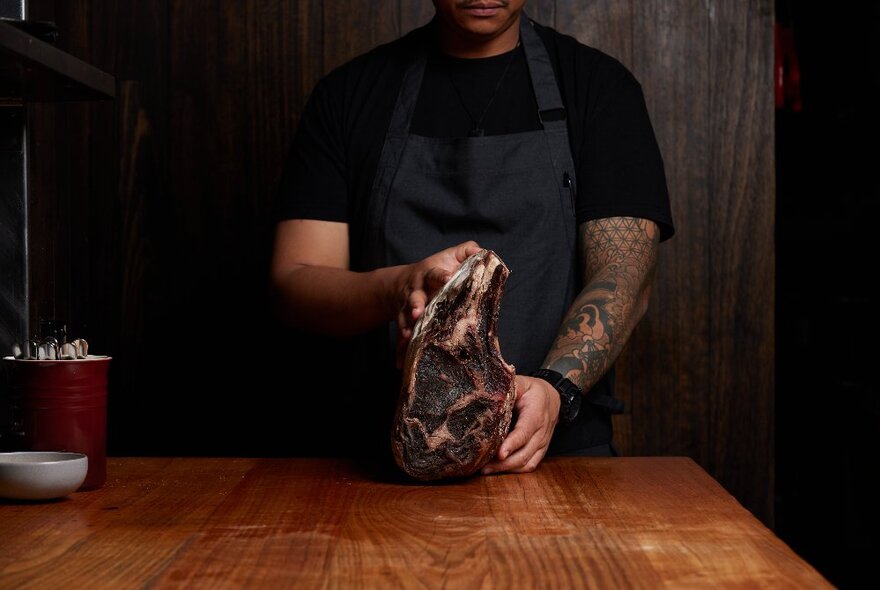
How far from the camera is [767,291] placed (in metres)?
2.55

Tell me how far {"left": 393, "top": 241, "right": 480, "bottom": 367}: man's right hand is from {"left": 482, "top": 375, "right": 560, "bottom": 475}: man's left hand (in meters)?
0.19

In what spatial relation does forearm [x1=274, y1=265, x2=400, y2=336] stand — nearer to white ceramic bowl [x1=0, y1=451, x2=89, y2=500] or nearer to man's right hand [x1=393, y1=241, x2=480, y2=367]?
man's right hand [x1=393, y1=241, x2=480, y2=367]

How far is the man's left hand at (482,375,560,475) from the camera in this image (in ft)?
4.75

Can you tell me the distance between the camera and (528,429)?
147 centimetres

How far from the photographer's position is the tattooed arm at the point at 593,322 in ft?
4.87

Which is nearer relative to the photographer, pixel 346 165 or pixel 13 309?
pixel 13 309

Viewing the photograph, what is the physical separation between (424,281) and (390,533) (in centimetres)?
48

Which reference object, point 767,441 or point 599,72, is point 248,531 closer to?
point 599,72

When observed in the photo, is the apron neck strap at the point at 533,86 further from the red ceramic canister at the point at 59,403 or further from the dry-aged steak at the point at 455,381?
the red ceramic canister at the point at 59,403

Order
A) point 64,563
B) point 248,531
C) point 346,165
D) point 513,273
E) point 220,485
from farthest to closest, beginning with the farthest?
point 346,165 → point 513,273 → point 220,485 → point 248,531 → point 64,563

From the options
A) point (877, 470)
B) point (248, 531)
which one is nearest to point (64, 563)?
point (248, 531)

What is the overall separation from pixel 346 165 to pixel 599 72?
1.82 ft

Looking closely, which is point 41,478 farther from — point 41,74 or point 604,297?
point 604,297

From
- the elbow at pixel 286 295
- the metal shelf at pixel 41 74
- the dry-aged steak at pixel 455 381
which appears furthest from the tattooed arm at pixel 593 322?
the metal shelf at pixel 41 74
